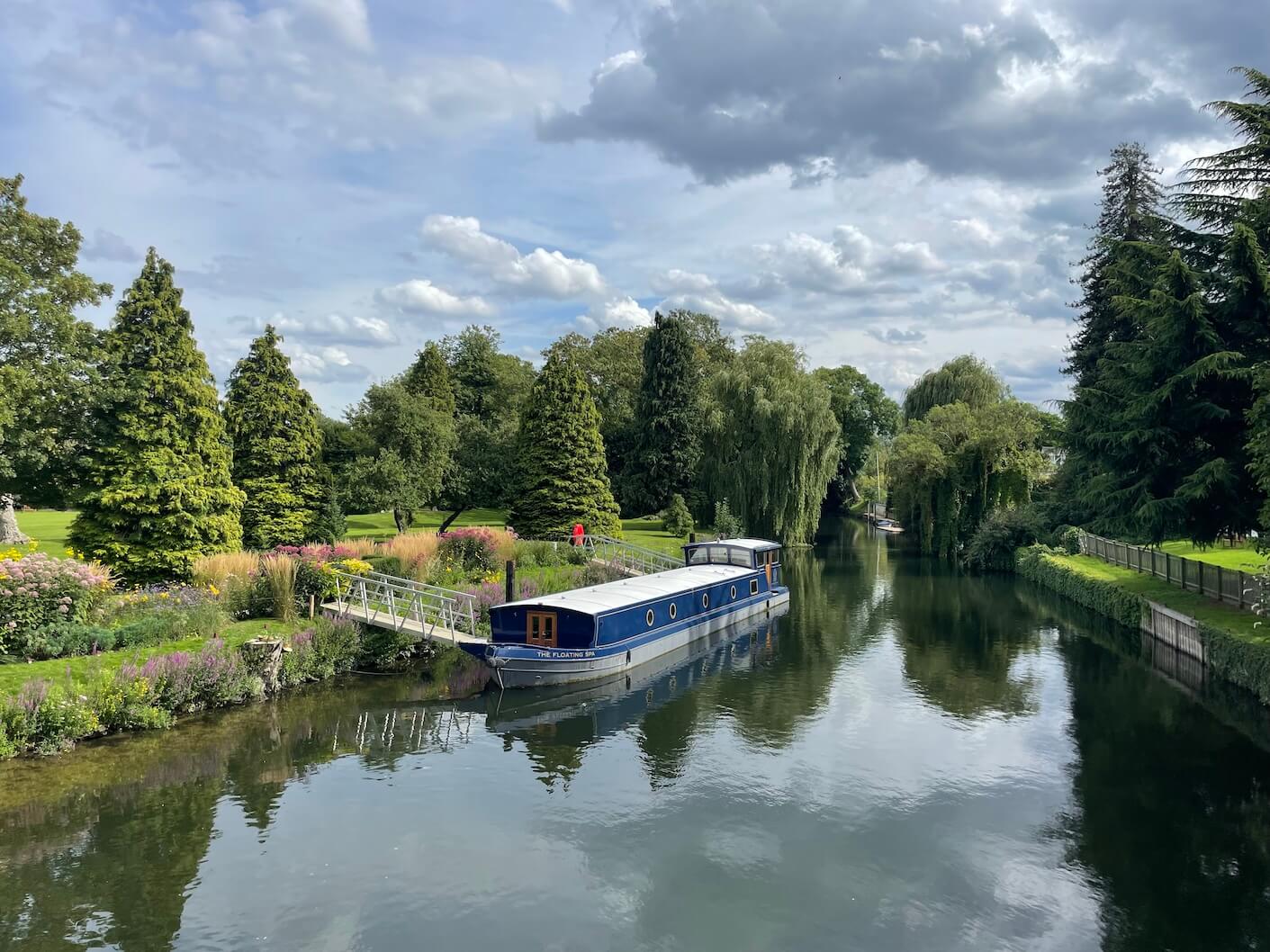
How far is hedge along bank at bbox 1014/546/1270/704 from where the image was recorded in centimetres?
2122

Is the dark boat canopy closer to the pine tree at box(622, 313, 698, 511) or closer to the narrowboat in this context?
the narrowboat

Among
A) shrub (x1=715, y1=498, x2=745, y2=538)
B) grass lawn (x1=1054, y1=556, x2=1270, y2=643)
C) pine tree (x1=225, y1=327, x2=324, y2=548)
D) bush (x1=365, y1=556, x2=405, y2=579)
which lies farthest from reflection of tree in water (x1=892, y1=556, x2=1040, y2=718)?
pine tree (x1=225, y1=327, x2=324, y2=548)

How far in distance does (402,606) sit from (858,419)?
81272 millimetres

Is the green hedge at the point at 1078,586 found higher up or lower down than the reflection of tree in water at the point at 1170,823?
higher up

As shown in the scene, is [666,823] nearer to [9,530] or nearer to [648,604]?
[648,604]

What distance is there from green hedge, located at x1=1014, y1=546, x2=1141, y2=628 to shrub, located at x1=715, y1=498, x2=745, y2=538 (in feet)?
56.9

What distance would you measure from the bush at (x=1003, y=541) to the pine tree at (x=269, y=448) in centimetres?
3866

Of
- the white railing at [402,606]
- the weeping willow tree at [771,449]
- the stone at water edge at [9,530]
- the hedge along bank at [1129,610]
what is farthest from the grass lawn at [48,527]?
the weeping willow tree at [771,449]

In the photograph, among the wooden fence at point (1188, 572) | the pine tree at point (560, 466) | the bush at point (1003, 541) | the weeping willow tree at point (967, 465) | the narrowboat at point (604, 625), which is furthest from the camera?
the weeping willow tree at point (967, 465)

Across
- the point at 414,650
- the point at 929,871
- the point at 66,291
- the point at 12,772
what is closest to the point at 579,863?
the point at 929,871

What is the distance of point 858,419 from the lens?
99.2m

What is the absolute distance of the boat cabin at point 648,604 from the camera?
24.2m

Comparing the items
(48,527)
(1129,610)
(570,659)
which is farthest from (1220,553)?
(48,527)

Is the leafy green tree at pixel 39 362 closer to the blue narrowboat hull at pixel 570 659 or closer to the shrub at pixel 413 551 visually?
the shrub at pixel 413 551
